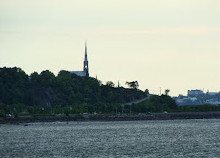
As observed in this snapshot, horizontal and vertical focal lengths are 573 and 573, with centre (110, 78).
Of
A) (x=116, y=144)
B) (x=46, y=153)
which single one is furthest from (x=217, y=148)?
(x=46, y=153)

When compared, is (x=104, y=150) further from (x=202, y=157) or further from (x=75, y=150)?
(x=202, y=157)

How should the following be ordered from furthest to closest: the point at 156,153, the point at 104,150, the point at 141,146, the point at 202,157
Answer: the point at 141,146 → the point at 104,150 → the point at 156,153 → the point at 202,157

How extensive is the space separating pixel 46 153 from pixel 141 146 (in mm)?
20245

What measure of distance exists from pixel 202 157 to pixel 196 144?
79.3 ft

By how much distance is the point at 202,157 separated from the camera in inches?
3553

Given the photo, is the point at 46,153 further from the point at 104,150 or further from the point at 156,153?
the point at 156,153

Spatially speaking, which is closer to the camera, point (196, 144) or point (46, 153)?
point (46, 153)

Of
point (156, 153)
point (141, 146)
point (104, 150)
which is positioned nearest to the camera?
point (156, 153)

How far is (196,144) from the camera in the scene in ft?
375

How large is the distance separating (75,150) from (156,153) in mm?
16723

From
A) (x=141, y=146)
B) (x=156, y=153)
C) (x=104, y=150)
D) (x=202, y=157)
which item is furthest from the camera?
(x=141, y=146)

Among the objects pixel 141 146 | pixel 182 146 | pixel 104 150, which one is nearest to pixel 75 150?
pixel 104 150

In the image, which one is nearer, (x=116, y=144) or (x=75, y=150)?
(x=75, y=150)

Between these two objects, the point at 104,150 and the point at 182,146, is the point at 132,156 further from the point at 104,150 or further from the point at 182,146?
the point at 182,146
